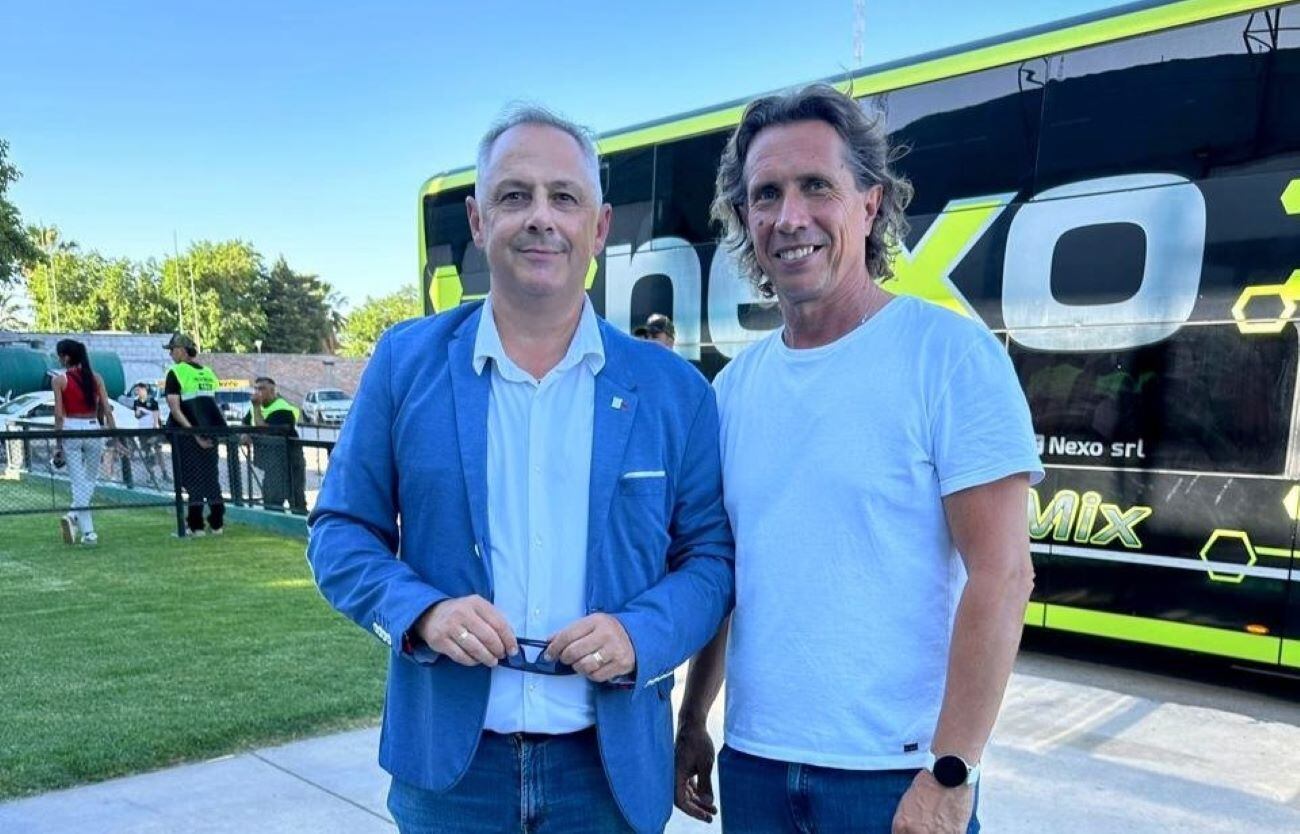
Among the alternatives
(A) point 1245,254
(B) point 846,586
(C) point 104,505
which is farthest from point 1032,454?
(C) point 104,505

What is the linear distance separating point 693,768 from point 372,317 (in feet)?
257

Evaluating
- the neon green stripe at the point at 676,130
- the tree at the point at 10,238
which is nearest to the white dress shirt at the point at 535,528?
the neon green stripe at the point at 676,130

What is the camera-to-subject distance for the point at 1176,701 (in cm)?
494

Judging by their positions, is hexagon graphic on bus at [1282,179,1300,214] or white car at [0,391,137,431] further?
white car at [0,391,137,431]

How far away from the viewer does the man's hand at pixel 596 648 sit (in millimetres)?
1496

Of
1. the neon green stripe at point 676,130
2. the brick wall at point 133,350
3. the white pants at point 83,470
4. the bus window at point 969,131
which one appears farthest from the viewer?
the brick wall at point 133,350

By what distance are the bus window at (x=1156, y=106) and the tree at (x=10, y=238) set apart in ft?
82.5

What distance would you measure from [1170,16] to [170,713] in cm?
620

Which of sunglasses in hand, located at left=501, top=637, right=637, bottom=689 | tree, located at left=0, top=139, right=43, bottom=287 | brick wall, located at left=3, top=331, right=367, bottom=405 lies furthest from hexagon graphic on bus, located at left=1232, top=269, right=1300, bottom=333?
brick wall, located at left=3, top=331, right=367, bottom=405

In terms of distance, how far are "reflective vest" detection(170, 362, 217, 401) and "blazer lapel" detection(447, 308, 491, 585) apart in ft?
30.7

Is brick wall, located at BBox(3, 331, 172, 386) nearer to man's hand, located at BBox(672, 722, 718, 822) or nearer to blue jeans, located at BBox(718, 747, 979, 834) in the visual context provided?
man's hand, located at BBox(672, 722, 718, 822)

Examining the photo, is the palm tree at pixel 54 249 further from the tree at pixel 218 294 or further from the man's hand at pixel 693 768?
the man's hand at pixel 693 768

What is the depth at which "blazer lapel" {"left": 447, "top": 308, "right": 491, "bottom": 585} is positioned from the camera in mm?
1611

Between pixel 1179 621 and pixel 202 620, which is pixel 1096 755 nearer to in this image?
pixel 1179 621
